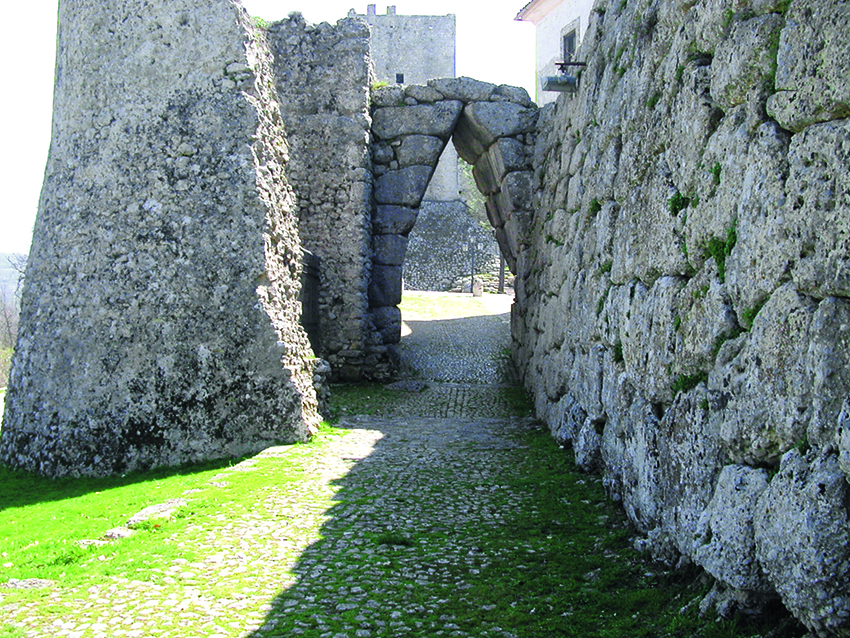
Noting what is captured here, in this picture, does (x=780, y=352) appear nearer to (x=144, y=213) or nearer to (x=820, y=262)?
(x=820, y=262)

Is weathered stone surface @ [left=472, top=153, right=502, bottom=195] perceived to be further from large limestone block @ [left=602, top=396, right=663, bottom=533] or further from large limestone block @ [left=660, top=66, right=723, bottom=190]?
large limestone block @ [left=660, top=66, right=723, bottom=190]

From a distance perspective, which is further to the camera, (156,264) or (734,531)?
(156,264)

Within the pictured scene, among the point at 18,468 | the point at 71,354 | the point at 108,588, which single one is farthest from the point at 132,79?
the point at 108,588

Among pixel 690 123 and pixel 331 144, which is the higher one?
pixel 331 144

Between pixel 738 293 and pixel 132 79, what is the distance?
19.1 ft

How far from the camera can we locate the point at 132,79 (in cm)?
685

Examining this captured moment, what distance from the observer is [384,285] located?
40.8 ft

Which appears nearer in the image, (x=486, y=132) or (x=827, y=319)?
(x=827, y=319)

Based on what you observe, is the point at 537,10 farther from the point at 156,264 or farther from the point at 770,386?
the point at 770,386

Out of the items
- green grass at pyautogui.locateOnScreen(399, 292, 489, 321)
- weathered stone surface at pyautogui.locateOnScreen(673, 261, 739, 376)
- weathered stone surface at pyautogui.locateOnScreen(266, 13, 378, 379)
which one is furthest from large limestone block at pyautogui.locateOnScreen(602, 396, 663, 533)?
green grass at pyautogui.locateOnScreen(399, 292, 489, 321)

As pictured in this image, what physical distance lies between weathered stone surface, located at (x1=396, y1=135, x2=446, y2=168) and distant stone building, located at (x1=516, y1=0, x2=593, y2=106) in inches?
298

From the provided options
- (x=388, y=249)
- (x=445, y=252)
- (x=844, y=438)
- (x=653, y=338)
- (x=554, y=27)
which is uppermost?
(x=554, y=27)

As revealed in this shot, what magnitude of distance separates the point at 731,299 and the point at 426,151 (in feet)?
31.0

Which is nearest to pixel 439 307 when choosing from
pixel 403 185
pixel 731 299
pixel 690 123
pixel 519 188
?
pixel 403 185
